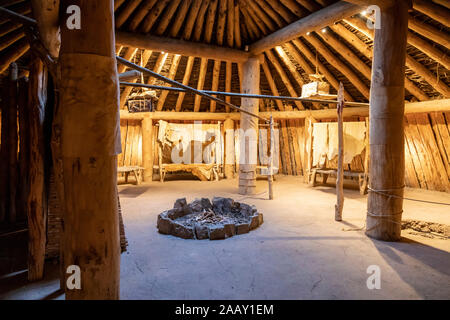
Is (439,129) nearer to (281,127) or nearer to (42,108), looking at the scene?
(281,127)

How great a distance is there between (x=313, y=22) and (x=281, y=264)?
4.41 meters

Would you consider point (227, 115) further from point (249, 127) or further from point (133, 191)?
point (133, 191)

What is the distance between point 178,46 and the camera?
5848mm

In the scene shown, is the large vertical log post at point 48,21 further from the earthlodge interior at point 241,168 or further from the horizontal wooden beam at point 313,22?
the horizontal wooden beam at point 313,22

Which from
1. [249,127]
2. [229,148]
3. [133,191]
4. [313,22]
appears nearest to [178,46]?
[249,127]

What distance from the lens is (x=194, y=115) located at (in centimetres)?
951

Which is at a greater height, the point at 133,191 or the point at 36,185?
the point at 36,185

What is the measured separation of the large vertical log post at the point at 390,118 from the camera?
138 inches

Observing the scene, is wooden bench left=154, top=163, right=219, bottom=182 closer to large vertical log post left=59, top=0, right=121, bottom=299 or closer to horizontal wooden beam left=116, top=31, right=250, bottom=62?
horizontal wooden beam left=116, top=31, right=250, bottom=62

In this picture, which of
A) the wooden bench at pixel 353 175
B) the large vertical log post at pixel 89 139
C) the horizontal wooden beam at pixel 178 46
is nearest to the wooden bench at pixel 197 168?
the wooden bench at pixel 353 175

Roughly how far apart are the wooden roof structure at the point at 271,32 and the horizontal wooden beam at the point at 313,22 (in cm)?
8

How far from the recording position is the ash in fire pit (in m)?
3.64

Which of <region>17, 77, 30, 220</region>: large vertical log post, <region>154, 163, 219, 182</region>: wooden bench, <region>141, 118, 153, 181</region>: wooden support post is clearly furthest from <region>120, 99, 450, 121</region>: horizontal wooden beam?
<region>17, 77, 30, 220</region>: large vertical log post
